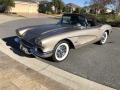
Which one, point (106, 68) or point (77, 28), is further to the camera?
point (77, 28)

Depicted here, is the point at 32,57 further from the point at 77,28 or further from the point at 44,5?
the point at 44,5

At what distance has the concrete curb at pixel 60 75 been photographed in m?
4.34

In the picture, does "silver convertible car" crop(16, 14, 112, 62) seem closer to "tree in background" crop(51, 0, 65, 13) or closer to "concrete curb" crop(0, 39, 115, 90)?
"concrete curb" crop(0, 39, 115, 90)

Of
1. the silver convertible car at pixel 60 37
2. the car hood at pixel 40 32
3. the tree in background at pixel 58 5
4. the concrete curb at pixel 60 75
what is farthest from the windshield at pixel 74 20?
the tree in background at pixel 58 5

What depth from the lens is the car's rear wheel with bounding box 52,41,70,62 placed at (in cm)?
563

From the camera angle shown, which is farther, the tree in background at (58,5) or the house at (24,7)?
the tree in background at (58,5)

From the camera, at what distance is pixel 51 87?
13.6 ft

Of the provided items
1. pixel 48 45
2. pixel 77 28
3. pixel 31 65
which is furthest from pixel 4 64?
pixel 77 28

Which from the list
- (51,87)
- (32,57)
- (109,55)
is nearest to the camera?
(51,87)

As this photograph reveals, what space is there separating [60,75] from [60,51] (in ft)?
3.66

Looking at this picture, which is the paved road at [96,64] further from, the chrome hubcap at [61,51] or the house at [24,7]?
the house at [24,7]

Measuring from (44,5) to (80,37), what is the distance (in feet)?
153

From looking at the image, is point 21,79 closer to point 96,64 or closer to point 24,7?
point 96,64

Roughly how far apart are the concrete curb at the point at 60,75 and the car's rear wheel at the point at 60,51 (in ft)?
1.33
